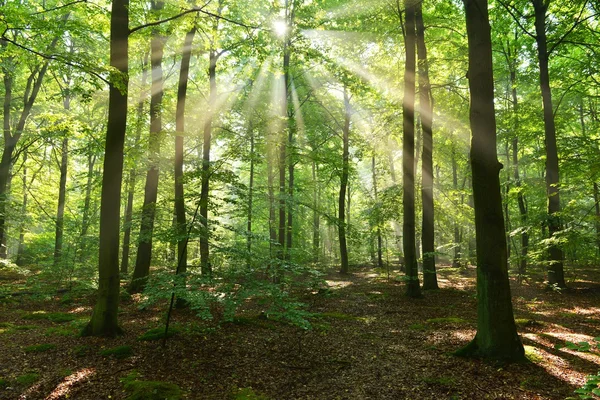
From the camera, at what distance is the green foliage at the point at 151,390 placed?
4.35 m

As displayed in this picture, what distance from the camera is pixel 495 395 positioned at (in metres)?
4.25

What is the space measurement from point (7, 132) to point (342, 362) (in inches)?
666

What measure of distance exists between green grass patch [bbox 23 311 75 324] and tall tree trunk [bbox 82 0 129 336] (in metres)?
2.89

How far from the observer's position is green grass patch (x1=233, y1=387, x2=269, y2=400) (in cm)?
452

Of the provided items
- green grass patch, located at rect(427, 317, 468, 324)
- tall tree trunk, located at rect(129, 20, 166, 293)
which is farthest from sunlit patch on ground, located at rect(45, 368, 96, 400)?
green grass patch, located at rect(427, 317, 468, 324)

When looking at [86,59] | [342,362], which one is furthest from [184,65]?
[342,362]

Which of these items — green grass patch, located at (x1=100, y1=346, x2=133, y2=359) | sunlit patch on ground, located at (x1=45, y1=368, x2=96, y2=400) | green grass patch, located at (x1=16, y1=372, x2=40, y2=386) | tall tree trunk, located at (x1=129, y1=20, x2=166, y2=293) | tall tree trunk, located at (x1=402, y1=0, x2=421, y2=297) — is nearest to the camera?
sunlit patch on ground, located at (x1=45, y1=368, x2=96, y2=400)

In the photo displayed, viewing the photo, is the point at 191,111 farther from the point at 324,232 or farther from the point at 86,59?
the point at 324,232

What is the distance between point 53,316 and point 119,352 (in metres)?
4.68

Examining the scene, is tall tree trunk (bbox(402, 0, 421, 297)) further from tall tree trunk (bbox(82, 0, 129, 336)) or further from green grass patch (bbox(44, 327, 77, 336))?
green grass patch (bbox(44, 327, 77, 336))

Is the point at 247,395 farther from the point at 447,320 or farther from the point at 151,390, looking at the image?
the point at 447,320

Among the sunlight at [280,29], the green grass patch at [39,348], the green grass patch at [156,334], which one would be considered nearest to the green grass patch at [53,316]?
the green grass patch at [39,348]

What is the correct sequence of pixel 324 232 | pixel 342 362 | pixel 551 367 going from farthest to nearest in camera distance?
pixel 324 232, pixel 342 362, pixel 551 367

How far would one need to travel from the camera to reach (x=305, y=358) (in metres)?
6.04
